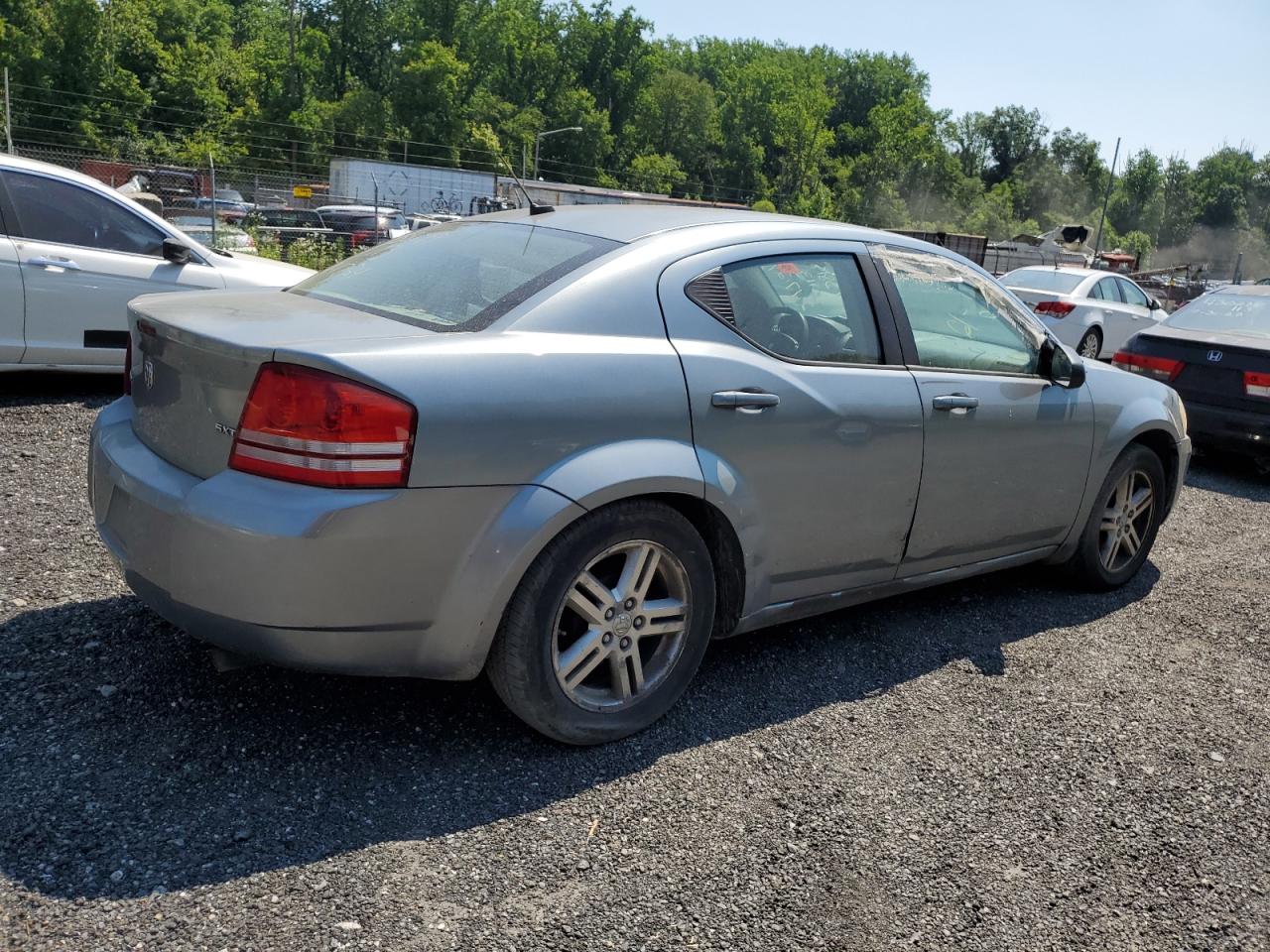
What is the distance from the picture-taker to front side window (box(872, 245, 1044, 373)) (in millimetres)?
4141

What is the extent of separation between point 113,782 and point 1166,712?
3.45m

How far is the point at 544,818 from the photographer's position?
296 cm

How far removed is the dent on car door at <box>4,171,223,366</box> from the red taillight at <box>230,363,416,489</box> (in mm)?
5128

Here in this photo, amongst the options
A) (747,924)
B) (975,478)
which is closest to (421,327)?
(747,924)

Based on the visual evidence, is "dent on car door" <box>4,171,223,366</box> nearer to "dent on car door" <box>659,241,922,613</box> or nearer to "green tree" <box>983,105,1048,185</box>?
"dent on car door" <box>659,241,922,613</box>

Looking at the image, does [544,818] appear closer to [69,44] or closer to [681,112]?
[69,44]

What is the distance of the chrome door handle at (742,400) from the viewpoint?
3.39 metres

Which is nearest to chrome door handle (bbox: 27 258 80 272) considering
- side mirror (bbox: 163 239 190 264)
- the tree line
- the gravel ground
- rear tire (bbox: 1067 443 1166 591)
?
side mirror (bbox: 163 239 190 264)

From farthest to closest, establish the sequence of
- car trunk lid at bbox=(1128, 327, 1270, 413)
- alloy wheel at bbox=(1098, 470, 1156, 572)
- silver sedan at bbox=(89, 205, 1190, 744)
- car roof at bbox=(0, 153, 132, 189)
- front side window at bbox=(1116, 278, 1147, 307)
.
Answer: front side window at bbox=(1116, 278, 1147, 307), car trunk lid at bbox=(1128, 327, 1270, 413), car roof at bbox=(0, 153, 132, 189), alloy wheel at bbox=(1098, 470, 1156, 572), silver sedan at bbox=(89, 205, 1190, 744)

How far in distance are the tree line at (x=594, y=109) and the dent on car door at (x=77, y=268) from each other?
33717mm

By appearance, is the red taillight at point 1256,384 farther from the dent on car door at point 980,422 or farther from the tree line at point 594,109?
the tree line at point 594,109

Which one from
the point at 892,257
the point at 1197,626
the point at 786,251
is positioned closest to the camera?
the point at 786,251

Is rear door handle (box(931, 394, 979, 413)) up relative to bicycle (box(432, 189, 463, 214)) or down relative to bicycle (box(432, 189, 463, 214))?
down

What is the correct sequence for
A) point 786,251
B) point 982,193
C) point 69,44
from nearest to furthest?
point 786,251 → point 69,44 → point 982,193
